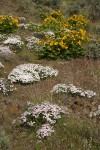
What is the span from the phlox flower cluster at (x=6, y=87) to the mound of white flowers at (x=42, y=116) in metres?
1.19

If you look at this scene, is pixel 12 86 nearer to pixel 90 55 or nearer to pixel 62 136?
pixel 62 136

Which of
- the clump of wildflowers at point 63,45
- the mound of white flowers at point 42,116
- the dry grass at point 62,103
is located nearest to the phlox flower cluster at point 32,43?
the clump of wildflowers at point 63,45

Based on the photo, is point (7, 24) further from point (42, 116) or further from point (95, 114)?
point (95, 114)

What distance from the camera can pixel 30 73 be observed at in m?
8.90

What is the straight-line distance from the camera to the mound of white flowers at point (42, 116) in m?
6.31

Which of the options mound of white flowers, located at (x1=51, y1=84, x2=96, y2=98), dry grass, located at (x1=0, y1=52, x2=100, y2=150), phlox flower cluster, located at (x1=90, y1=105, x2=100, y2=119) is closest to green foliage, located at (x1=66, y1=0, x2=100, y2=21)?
dry grass, located at (x1=0, y1=52, x2=100, y2=150)

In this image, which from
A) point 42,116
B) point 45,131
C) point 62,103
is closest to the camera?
point 45,131

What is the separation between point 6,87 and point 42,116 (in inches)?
68.6

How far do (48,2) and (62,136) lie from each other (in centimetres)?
1456

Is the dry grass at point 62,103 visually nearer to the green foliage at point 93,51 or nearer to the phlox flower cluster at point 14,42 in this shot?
the green foliage at point 93,51

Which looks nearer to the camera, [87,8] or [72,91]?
[72,91]

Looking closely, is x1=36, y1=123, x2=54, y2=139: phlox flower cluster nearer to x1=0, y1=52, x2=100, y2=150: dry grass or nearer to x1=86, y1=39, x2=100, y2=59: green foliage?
x1=0, y1=52, x2=100, y2=150: dry grass

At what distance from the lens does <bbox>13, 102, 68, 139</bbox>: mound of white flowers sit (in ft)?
20.7

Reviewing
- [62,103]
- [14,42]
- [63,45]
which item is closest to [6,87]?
[62,103]
